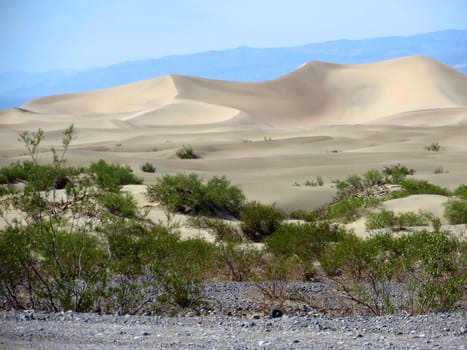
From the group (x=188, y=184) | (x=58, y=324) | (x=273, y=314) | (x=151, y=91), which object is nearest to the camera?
(x=58, y=324)

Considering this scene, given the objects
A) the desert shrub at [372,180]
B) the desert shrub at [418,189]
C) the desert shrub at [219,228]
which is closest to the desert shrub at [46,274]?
the desert shrub at [219,228]

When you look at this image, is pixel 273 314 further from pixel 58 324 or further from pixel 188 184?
pixel 188 184

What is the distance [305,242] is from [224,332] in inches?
266

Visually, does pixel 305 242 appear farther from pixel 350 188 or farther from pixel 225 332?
pixel 350 188

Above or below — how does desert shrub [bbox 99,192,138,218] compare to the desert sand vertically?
below

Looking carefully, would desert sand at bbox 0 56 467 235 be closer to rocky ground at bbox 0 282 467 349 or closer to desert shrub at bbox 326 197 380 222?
desert shrub at bbox 326 197 380 222

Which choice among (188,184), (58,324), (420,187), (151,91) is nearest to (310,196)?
(420,187)

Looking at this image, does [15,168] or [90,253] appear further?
[15,168]

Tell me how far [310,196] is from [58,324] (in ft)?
54.1

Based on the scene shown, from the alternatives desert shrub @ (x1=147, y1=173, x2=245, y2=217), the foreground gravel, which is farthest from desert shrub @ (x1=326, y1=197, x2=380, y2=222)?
the foreground gravel

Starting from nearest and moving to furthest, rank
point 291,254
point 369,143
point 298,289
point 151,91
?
point 298,289 < point 291,254 < point 369,143 < point 151,91

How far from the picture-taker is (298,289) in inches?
428

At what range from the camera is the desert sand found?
110 ft

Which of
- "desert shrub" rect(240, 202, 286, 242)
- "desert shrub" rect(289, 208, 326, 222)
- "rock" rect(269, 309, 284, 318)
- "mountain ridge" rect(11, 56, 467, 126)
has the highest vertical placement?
"mountain ridge" rect(11, 56, 467, 126)
